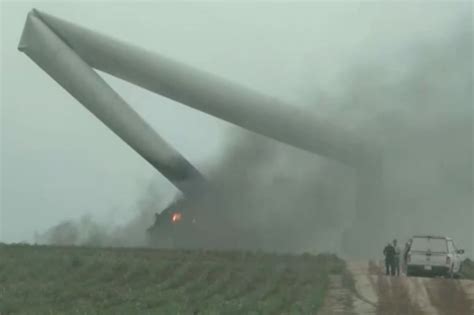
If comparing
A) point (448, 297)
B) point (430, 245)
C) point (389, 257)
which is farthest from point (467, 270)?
point (448, 297)

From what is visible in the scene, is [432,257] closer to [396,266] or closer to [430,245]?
[430,245]

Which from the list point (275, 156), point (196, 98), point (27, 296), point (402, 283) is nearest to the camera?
point (27, 296)

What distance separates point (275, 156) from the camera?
173 ft

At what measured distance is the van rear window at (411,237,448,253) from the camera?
100ft

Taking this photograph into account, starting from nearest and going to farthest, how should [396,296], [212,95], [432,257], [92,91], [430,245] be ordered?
[396,296]
[432,257]
[430,245]
[92,91]
[212,95]

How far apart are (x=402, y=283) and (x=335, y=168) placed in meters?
25.7

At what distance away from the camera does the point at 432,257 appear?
3028 centimetres

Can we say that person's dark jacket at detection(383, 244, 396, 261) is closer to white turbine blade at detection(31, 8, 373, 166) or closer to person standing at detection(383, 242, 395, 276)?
person standing at detection(383, 242, 395, 276)

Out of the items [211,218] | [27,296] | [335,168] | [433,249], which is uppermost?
[335,168]

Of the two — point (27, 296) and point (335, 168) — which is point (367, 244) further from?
point (27, 296)

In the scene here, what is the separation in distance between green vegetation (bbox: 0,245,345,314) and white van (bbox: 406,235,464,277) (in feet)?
8.74

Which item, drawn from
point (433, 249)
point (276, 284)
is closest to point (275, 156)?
point (433, 249)

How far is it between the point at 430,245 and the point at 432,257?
19.6 inches

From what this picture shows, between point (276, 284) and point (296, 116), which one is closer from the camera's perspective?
point (276, 284)
